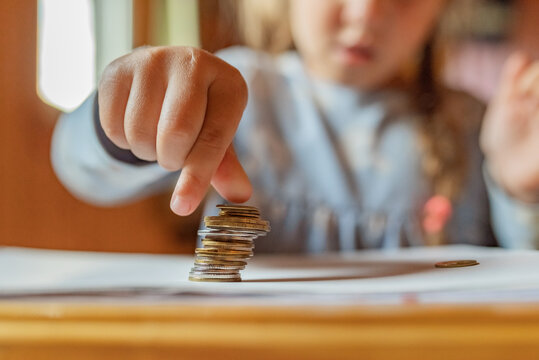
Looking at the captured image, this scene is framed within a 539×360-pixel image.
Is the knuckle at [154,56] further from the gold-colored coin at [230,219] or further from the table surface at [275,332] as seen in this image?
the table surface at [275,332]

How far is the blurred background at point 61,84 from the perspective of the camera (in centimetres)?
108

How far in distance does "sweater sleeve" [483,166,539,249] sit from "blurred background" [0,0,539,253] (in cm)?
26

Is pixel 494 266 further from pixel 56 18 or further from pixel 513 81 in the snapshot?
pixel 56 18

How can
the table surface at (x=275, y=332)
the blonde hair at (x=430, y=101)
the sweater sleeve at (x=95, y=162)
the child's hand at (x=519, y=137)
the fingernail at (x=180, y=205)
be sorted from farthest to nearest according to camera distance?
the blonde hair at (x=430, y=101)
the child's hand at (x=519, y=137)
the sweater sleeve at (x=95, y=162)
the fingernail at (x=180, y=205)
the table surface at (x=275, y=332)

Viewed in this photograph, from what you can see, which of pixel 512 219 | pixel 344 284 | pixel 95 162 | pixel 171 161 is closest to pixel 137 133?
pixel 171 161

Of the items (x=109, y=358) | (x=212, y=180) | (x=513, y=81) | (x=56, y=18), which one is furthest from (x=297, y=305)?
(x=56, y=18)

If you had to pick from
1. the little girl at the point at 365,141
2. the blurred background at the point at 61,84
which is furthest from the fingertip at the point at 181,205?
the blurred background at the point at 61,84

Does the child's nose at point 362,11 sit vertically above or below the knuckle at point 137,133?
above

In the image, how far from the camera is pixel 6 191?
113 cm

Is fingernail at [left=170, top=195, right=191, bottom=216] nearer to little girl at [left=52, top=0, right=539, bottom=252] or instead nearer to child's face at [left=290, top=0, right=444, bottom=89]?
little girl at [left=52, top=0, right=539, bottom=252]

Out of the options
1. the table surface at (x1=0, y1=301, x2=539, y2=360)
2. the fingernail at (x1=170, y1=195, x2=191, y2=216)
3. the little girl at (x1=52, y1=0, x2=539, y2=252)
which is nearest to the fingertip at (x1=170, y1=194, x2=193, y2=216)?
the fingernail at (x1=170, y1=195, x2=191, y2=216)

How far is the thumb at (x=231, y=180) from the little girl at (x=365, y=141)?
1.18ft

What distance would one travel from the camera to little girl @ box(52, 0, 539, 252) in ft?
2.84

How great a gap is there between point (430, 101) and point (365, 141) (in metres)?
0.17
